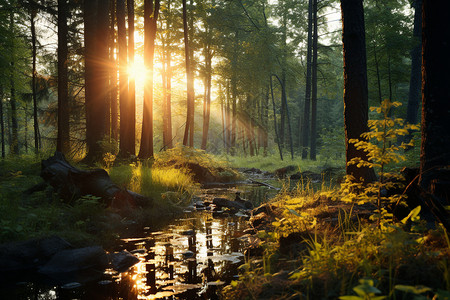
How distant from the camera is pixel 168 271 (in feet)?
14.2

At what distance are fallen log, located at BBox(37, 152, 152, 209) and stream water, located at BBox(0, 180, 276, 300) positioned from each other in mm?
1177

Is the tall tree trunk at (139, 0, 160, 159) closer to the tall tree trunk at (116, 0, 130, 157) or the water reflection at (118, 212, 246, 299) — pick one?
the tall tree trunk at (116, 0, 130, 157)

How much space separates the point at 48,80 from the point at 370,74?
1698cm

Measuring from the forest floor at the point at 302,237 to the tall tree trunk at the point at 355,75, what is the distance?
4.08 feet

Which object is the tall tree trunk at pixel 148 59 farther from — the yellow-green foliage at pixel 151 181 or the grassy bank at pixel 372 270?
the grassy bank at pixel 372 270

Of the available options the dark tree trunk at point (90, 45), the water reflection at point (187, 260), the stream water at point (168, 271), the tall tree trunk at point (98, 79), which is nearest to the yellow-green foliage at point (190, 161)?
the tall tree trunk at point (98, 79)

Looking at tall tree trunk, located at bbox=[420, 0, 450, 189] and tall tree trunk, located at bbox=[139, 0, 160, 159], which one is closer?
tall tree trunk, located at bbox=[420, 0, 450, 189]

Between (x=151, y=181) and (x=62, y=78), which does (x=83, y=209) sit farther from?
(x=62, y=78)

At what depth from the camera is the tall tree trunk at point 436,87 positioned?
4.08 m

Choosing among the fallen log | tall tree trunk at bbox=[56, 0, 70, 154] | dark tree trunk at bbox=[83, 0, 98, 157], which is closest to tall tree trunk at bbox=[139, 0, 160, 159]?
dark tree trunk at bbox=[83, 0, 98, 157]

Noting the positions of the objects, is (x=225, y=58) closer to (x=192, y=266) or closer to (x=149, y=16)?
(x=149, y=16)

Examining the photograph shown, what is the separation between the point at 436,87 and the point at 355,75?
2.81 m

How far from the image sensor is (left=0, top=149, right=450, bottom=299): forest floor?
263 centimetres

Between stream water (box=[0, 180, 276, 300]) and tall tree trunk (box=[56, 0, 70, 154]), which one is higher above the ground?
tall tree trunk (box=[56, 0, 70, 154])
